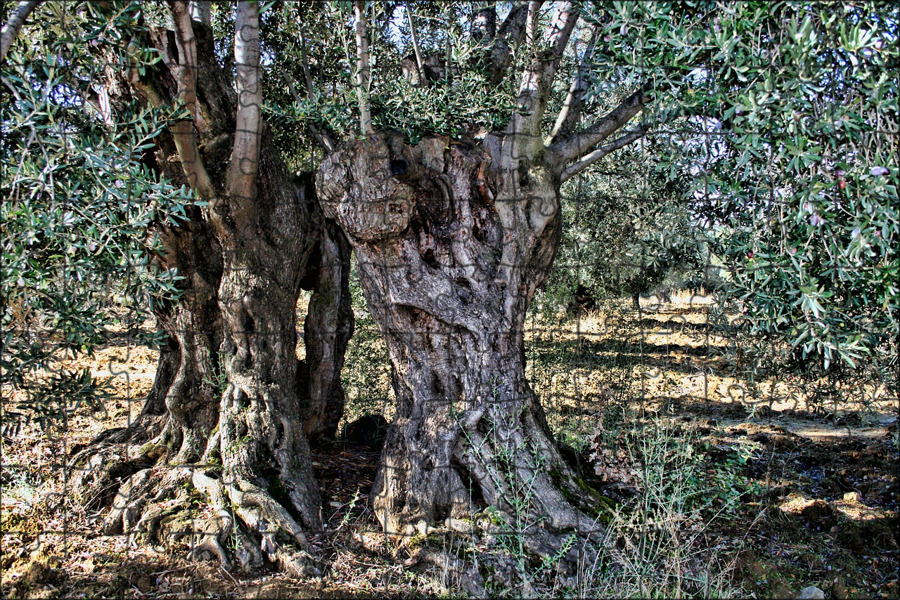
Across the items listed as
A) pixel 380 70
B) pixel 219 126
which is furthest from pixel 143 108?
pixel 380 70

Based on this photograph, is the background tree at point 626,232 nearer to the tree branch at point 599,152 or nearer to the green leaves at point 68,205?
the tree branch at point 599,152

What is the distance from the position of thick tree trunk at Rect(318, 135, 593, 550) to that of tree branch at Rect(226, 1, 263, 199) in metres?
0.52

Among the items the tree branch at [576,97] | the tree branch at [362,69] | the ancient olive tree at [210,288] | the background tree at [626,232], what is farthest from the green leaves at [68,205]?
the background tree at [626,232]

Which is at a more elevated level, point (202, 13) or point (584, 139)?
point (202, 13)

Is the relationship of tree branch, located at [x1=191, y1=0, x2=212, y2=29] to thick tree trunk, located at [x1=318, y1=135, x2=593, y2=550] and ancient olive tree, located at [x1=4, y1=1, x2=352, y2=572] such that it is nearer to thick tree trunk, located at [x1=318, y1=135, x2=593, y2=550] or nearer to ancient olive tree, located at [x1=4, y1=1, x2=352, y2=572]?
ancient olive tree, located at [x1=4, y1=1, x2=352, y2=572]

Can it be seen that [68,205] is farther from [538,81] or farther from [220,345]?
[538,81]

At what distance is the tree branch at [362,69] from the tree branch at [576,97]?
1.32 meters

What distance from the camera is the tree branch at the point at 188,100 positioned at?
13.1 feet

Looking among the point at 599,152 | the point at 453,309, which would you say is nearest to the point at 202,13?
the point at 453,309

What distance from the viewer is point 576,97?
462cm

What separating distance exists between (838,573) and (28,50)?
582 cm

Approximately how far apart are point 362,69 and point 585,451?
3225mm

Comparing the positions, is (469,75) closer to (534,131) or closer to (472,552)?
(534,131)

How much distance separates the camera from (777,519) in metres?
4.76
